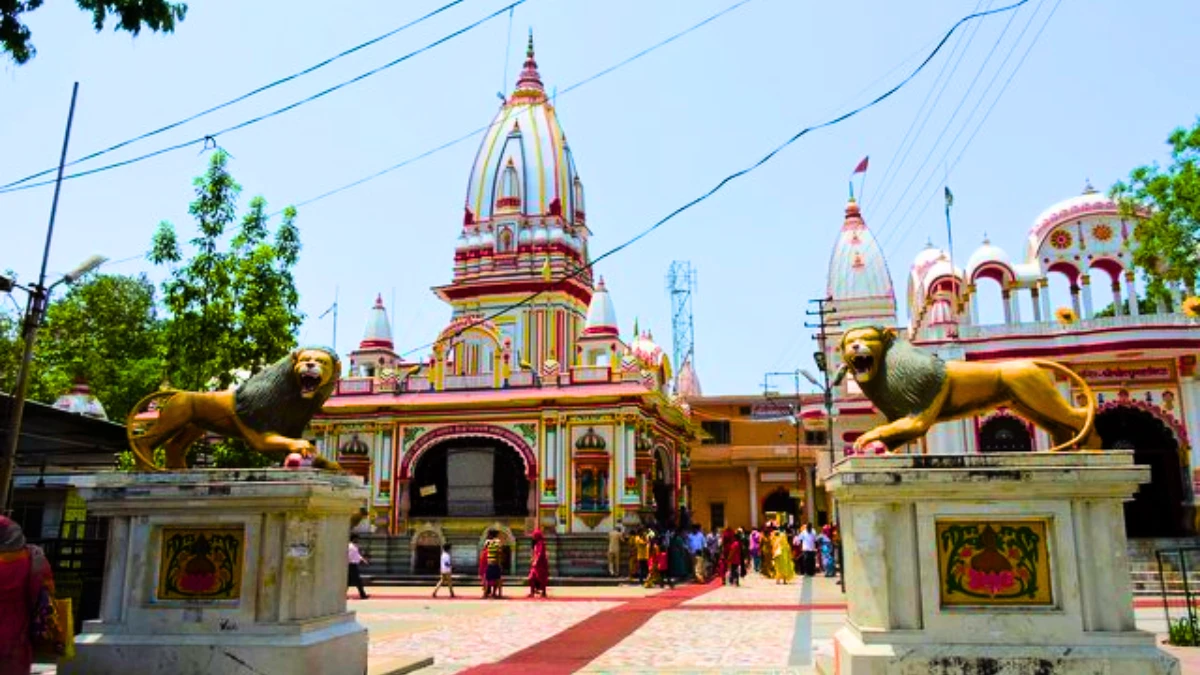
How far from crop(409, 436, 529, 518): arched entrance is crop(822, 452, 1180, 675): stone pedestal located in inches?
863

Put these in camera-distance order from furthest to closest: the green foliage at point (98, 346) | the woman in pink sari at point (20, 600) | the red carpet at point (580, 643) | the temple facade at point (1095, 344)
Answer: the green foliage at point (98, 346)
the temple facade at point (1095, 344)
the red carpet at point (580, 643)
the woman in pink sari at point (20, 600)

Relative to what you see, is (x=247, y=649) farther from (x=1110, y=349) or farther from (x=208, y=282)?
(x=1110, y=349)

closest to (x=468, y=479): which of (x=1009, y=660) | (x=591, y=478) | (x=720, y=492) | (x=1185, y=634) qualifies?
(x=591, y=478)

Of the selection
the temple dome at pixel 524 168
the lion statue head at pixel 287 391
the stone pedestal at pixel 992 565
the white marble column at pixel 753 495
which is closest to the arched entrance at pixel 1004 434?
the temple dome at pixel 524 168

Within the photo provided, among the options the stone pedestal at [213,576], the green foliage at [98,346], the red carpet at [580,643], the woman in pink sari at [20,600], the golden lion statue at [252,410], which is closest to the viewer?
the woman in pink sari at [20,600]

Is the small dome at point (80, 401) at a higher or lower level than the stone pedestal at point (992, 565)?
higher

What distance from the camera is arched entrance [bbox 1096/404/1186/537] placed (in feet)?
76.5

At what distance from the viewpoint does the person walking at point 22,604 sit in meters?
5.23

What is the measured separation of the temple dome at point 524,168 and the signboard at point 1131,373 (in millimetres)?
18489

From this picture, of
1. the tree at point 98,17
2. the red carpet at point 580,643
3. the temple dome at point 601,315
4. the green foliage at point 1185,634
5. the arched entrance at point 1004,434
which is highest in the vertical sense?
the temple dome at point 601,315

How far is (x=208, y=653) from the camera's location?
719 cm

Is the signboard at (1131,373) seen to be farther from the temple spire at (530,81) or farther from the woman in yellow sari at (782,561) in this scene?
the temple spire at (530,81)

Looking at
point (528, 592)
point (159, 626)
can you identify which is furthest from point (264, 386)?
point (528, 592)

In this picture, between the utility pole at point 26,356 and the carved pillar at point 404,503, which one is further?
the carved pillar at point 404,503
